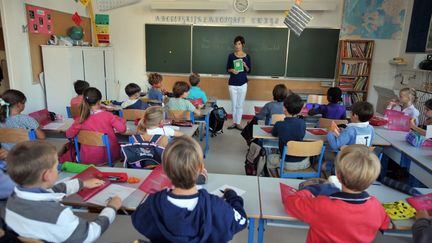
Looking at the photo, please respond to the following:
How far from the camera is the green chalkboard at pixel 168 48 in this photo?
6.80 metres

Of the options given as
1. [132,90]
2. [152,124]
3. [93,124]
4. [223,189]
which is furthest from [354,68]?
[223,189]

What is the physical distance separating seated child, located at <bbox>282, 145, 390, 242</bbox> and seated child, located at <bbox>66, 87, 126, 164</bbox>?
212cm

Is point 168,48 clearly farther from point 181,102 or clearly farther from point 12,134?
point 12,134

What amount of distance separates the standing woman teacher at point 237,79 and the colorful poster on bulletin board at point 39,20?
3.26 metres

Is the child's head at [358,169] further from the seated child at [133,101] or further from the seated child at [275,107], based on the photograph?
the seated child at [133,101]

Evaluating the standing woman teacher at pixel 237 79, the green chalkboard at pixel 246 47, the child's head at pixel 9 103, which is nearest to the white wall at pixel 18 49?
the child's head at pixel 9 103

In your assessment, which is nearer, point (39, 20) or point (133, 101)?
point (133, 101)

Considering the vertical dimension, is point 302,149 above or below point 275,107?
below

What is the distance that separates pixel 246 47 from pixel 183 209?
5.89 metres

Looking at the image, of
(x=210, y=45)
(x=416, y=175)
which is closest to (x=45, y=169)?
(x=416, y=175)

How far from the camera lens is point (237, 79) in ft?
20.4

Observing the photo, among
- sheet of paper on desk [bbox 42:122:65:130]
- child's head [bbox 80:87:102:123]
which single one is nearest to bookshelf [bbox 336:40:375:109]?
child's head [bbox 80:87:102:123]

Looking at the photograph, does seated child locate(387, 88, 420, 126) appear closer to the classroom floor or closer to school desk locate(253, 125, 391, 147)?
school desk locate(253, 125, 391, 147)

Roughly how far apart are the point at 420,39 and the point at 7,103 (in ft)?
21.7
